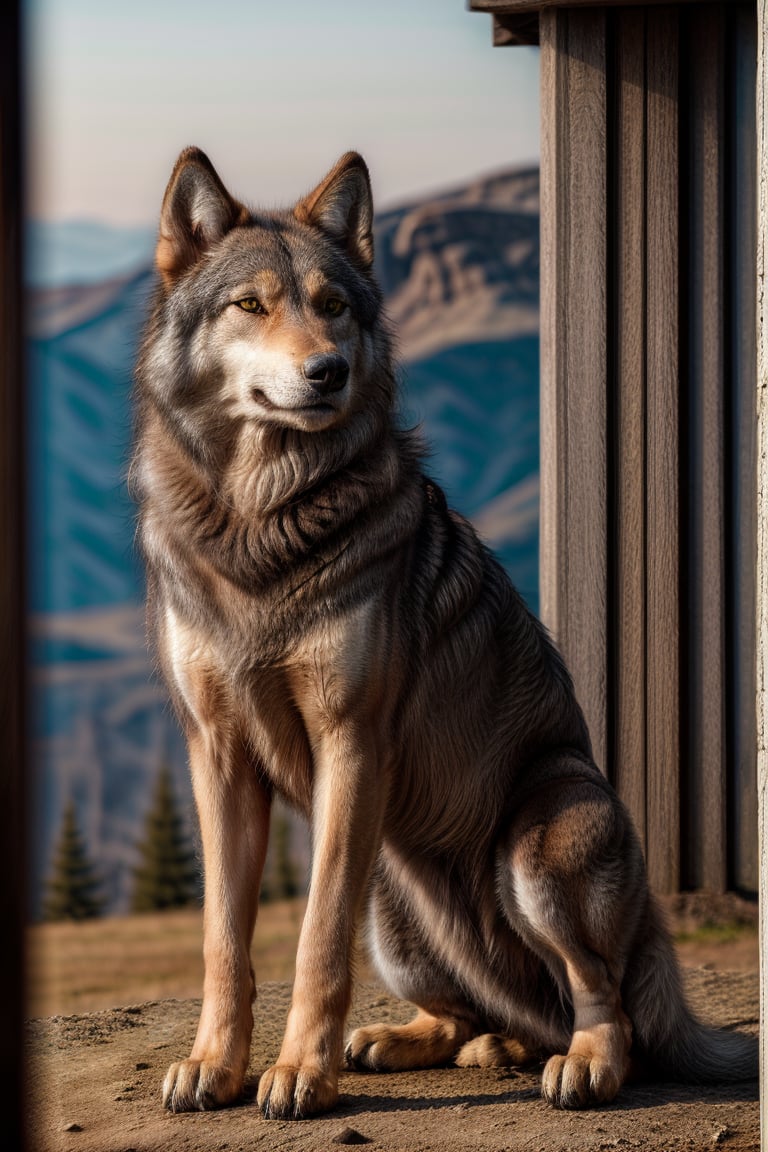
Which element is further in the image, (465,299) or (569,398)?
(465,299)

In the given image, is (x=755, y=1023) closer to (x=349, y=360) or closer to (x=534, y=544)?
(x=349, y=360)

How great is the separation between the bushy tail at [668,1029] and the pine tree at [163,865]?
8.99 meters

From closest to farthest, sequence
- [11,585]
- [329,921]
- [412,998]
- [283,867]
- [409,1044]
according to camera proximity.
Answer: [11,585]
[329,921]
[409,1044]
[412,998]
[283,867]

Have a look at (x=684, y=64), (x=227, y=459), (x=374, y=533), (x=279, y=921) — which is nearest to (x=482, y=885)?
(x=374, y=533)

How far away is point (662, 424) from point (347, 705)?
2625mm

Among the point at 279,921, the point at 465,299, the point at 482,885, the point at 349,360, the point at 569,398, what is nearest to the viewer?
the point at 349,360

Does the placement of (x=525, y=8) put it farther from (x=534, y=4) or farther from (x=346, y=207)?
(x=346, y=207)

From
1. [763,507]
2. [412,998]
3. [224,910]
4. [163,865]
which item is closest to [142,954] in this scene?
[163,865]

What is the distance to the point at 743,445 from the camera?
5703mm

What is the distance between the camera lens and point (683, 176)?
559cm

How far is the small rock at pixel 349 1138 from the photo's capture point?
3217 millimetres

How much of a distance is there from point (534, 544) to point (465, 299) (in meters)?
4.52

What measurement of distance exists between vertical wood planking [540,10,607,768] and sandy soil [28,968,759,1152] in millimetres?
2013

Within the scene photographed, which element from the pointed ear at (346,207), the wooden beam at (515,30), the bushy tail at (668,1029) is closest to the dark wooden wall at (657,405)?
the wooden beam at (515,30)
